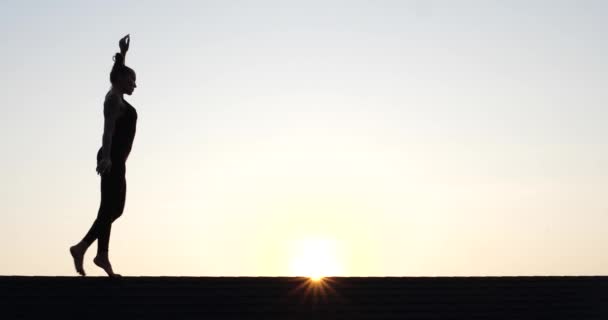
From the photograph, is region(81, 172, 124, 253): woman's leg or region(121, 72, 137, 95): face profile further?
region(121, 72, 137, 95): face profile

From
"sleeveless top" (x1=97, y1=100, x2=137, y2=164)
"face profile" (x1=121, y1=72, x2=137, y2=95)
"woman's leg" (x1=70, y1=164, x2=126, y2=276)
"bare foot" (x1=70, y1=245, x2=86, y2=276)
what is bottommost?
"bare foot" (x1=70, y1=245, x2=86, y2=276)

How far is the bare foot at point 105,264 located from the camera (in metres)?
11.9

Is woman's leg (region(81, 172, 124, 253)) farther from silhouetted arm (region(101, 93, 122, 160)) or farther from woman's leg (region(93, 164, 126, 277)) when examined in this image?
silhouetted arm (region(101, 93, 122, 160))

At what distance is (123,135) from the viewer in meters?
12.0

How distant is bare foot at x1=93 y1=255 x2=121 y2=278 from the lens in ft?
39.1

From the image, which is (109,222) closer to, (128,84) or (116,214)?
(116,214)

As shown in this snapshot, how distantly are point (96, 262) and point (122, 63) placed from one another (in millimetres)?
2175

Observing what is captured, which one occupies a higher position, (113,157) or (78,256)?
(113,157)

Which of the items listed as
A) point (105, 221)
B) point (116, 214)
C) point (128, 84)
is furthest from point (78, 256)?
point (128, 84)
